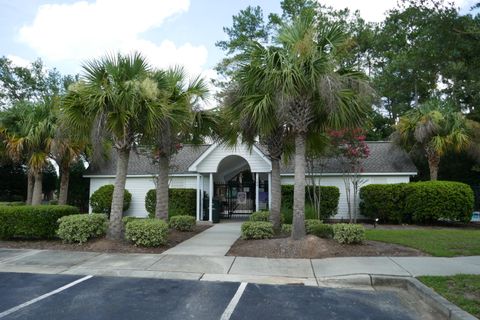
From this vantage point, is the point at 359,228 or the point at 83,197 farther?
the point at 83,197

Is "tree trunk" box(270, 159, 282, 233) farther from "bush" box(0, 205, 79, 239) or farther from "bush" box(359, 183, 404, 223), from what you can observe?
"bush" box(359, 183, 404, 223)

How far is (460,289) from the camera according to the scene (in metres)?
6.31

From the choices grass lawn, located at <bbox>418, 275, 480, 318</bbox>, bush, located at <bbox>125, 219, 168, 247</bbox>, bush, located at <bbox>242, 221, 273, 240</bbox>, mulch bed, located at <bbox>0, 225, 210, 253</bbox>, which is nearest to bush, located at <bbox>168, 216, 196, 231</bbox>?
mulch bed, located at <bbox>0, 225, 210, 253</bbox>

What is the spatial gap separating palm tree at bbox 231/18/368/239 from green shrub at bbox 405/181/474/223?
8206mm

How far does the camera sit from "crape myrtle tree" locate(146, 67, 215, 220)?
1145 cm

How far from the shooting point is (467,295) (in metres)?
5.99

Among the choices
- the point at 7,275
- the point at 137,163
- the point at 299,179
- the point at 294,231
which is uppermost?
the point at 137,163

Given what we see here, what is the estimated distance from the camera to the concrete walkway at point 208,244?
10.3 metres

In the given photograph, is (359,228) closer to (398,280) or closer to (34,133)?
(398,280)

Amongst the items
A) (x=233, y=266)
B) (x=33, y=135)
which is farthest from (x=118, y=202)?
(x=33, y=135)

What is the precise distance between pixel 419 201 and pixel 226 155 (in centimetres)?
927

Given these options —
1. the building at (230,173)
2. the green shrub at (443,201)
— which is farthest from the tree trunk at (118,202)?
the green shrub at (443,201)

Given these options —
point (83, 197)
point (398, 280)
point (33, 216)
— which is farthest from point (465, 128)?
point (83, 197)

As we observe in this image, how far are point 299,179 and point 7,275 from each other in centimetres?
728
